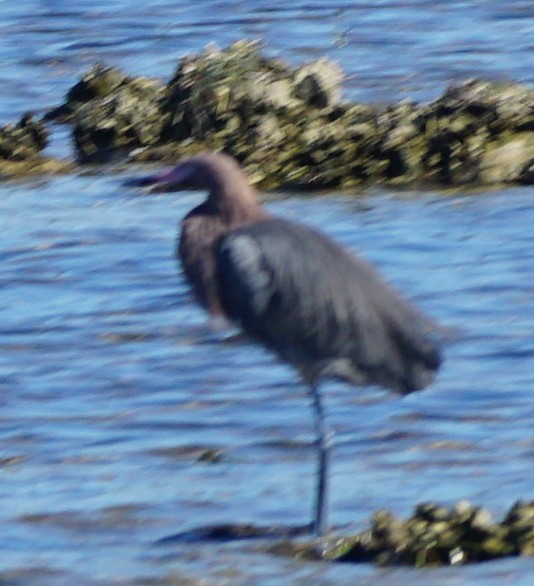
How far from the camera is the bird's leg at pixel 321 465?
6.15 meters

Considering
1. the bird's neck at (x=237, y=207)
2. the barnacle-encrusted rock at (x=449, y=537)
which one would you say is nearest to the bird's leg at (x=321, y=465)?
the barnacle-encrusted rock at (x=449, y=537)

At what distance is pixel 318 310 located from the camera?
6488 millimetres

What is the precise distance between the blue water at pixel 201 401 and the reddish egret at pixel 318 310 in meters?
0.36

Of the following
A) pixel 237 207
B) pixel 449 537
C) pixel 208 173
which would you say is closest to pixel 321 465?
pixel 449 537

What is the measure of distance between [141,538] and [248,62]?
18.7ft

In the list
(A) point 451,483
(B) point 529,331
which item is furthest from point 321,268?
(B) point 529,331

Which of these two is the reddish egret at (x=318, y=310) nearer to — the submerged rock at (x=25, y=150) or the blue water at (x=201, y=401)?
the blue water at (x=201, y=401)

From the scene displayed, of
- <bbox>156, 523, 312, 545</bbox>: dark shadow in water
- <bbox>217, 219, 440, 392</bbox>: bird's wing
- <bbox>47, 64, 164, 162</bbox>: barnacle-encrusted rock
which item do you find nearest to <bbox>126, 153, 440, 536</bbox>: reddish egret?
<bbox>217, 219, 440, 392</bbox>: bird's wing

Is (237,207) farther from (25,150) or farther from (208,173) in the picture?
(25,150)

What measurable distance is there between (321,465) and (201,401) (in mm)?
1233

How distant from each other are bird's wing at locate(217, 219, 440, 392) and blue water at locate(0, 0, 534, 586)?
403 millimetres

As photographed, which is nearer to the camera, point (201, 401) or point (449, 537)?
point (449, 537)

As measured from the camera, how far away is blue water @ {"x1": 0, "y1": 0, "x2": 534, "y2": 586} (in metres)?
6.20

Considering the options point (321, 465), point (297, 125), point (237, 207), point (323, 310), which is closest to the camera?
point (321, 465)
